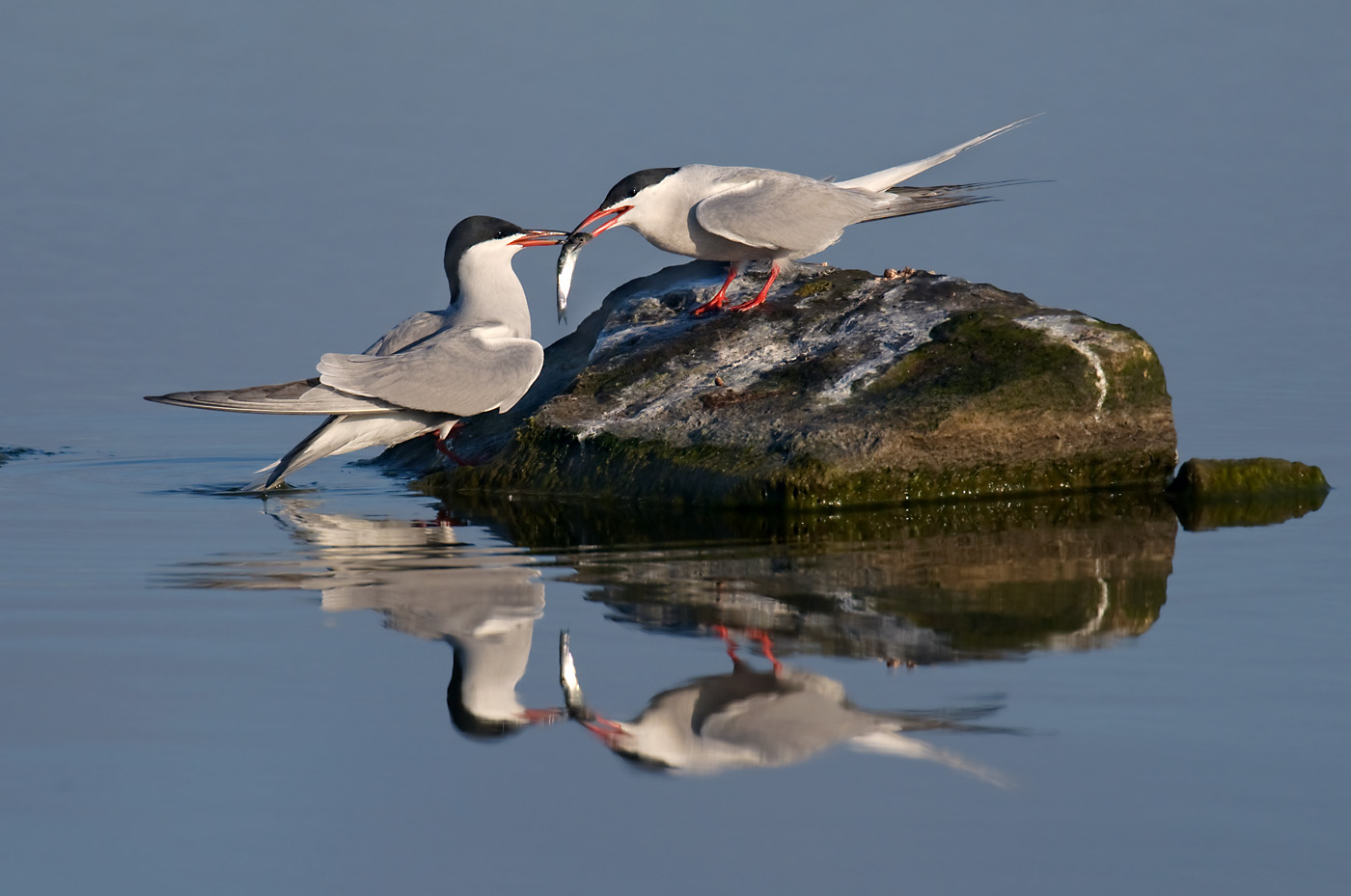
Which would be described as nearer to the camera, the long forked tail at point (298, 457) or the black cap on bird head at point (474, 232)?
the long forked tail at point (298, 457)

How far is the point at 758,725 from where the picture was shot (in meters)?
3.35

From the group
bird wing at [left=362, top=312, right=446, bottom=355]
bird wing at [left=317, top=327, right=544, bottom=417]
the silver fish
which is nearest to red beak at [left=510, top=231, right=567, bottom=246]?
bird wing at [left=362, top=312, right=446, bottom=355]

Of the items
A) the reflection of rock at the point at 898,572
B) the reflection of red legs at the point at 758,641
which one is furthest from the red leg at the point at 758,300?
the reflection of red legs at the point at 758,641

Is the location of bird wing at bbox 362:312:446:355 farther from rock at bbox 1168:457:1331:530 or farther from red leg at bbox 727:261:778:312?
rock at bbox 1168:457:1331:530

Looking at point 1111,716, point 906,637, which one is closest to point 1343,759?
point 1111,716

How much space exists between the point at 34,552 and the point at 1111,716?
3571 millimetres

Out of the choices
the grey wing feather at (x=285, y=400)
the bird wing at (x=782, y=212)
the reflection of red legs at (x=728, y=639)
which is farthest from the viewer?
the bird wing at (x=782, y=212)

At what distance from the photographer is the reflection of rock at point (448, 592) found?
3451 mm

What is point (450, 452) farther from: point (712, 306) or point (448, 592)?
point (448, 592)

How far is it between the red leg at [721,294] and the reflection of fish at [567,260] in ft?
2.02

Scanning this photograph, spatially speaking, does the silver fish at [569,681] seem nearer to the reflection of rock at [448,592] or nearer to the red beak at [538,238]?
the reflection of rock at [448,592]

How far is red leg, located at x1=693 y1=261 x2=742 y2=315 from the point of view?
682cm

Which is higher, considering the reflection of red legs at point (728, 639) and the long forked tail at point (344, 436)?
the long forked tail at point (344, 436)

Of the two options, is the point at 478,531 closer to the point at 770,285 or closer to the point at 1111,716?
the point at 770,285
